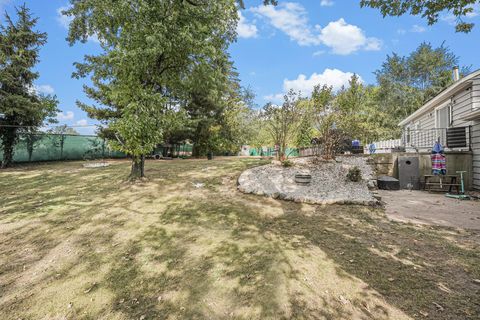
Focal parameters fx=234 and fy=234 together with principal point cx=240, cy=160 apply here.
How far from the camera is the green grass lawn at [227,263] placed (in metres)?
2.41

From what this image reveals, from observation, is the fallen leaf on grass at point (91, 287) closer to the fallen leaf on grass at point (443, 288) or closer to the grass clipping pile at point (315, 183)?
the fallen leaf on grass at point (443, 288)

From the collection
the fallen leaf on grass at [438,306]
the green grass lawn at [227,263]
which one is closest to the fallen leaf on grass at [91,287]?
the green grass lawn at [227,263]

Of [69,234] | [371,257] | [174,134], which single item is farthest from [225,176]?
[174,134]

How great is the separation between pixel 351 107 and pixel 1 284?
28.0 metres

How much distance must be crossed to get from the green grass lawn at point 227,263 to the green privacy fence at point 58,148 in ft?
31.6

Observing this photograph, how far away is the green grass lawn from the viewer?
2406 millimetres

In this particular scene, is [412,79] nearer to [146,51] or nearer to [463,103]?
[463,103]

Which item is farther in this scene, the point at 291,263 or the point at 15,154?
the point at 15,154

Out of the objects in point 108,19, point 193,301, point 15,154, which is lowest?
point 193,301

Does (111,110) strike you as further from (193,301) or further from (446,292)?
(446,292)

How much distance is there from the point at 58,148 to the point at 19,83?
457cm

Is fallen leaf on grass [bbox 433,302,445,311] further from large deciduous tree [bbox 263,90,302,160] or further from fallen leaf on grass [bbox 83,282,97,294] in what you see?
large deciduous tree [bbox 263,90,302,160]

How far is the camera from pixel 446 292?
99.7 inches

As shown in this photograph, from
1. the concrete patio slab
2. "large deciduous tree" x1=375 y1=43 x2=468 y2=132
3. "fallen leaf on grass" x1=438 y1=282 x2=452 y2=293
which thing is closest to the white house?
the concrete patio slab
